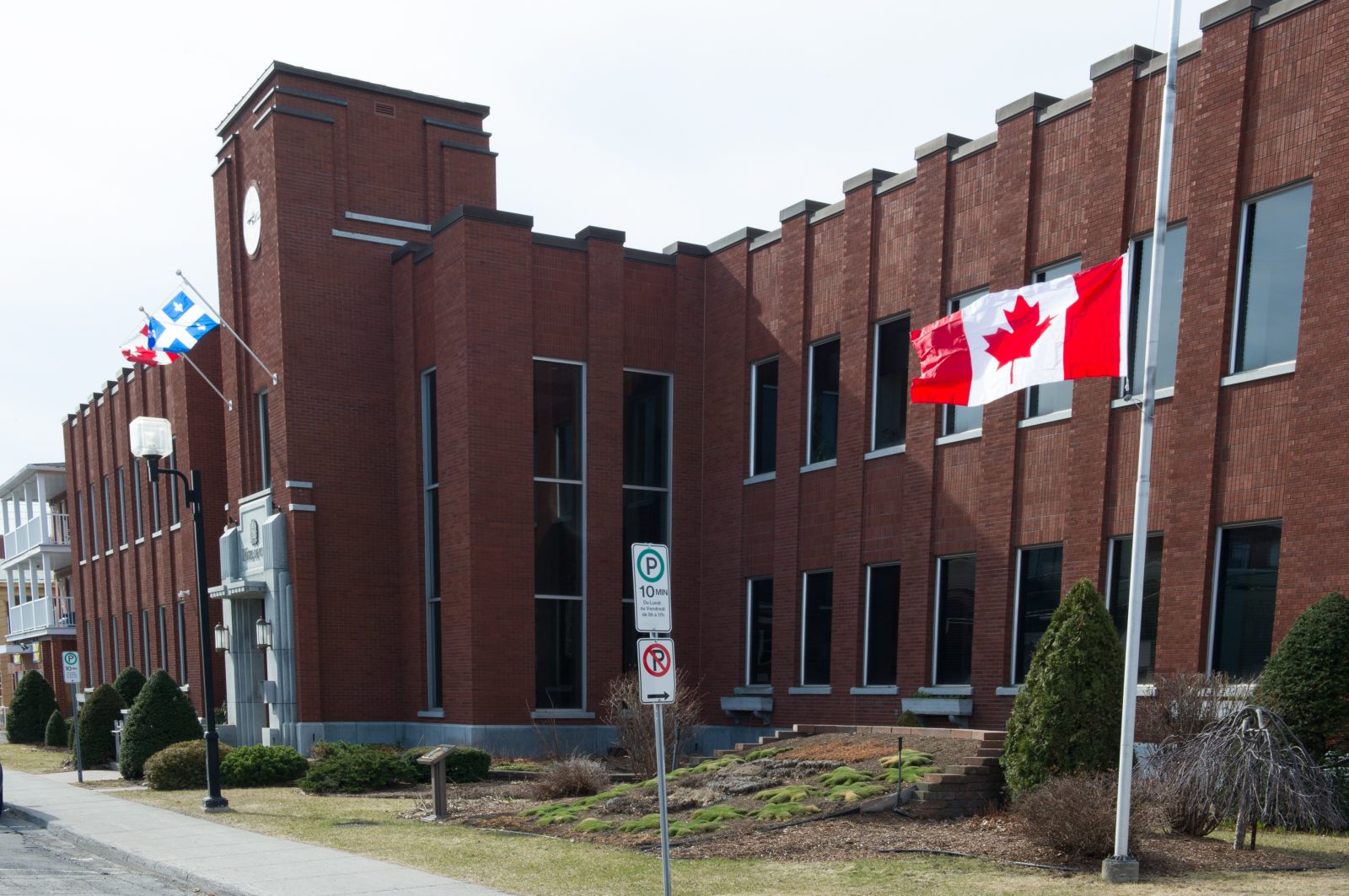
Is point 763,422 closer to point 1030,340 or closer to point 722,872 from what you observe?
point 1030,340

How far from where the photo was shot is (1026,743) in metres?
14.0

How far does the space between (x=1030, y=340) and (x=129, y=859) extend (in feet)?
37.5

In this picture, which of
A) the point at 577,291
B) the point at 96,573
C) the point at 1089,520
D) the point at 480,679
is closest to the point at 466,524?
the point at 480,679

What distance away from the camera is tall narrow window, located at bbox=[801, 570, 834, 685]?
80.6ft

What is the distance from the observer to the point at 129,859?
47.7 feet

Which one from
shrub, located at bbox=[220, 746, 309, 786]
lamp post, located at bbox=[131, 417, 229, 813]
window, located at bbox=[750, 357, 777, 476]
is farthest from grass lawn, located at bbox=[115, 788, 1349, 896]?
window, located at bbox=[750, 357, 777, 476]

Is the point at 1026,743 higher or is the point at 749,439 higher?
the point at 749,439

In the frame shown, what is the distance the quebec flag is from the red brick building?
1564 millimetres

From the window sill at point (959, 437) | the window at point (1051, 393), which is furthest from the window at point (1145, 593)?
the window sill at point (959, 437)

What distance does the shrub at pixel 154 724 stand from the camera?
25.2m

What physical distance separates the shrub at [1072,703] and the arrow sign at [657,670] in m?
5.65

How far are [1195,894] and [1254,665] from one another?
7.40m

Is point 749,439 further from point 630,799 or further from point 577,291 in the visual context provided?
point 630,799

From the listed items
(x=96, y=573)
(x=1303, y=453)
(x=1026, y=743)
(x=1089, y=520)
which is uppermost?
(x=1303, y=453)
